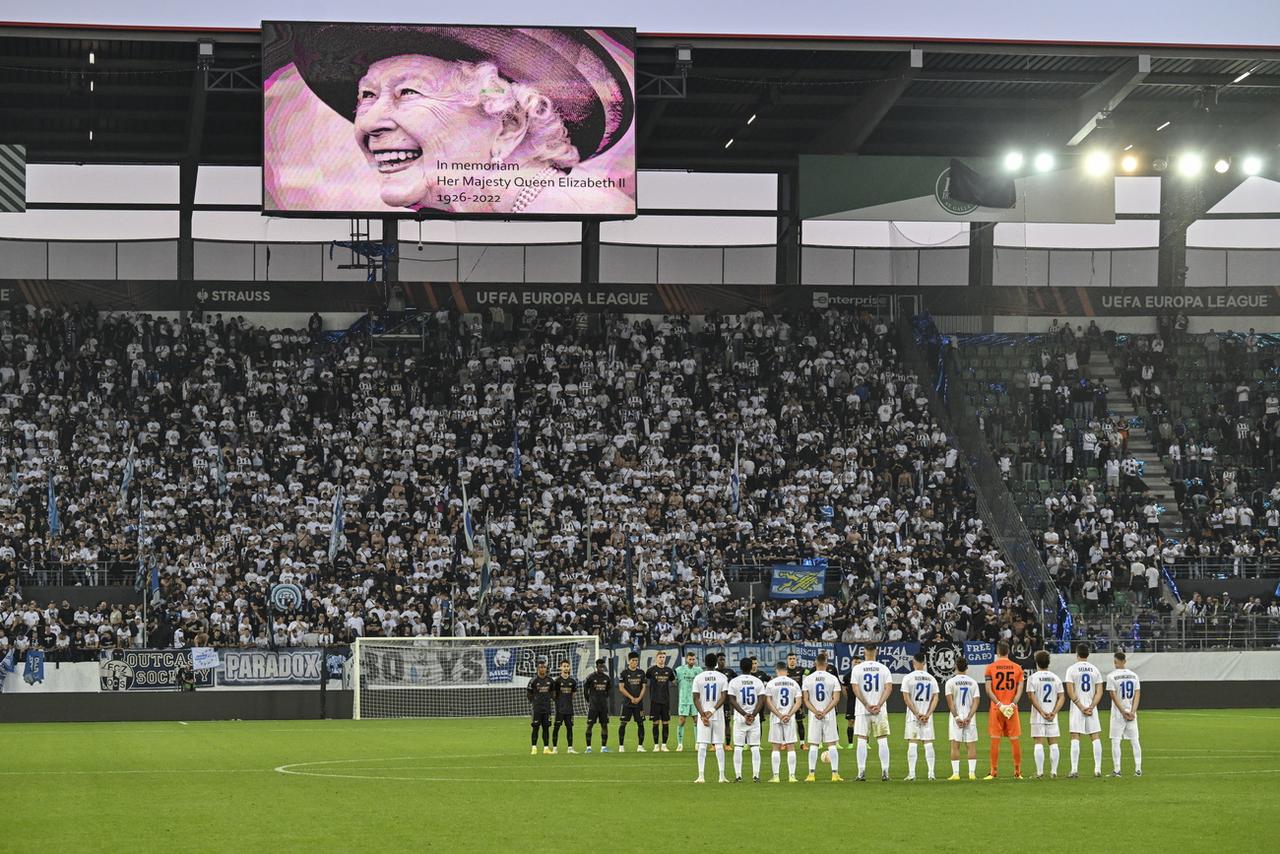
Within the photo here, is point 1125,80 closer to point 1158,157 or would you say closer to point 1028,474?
point 1158,157

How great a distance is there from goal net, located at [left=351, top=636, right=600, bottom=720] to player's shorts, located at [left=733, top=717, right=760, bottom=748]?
53.8 ft

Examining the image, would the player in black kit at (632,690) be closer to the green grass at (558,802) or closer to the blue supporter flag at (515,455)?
Result: the green grass at (558,802)

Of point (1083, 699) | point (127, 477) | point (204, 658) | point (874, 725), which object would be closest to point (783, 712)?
point (874, 725)

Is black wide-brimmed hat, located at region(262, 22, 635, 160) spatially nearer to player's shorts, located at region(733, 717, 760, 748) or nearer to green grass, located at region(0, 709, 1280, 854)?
green grass, located at region(0, 709, 1280, 854)

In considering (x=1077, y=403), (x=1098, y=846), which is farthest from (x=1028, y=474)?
(x=1098, y=846)

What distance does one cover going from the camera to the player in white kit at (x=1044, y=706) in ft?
74.3

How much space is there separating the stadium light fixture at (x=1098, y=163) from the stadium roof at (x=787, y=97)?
1.73 m

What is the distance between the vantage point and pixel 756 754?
75.6ft

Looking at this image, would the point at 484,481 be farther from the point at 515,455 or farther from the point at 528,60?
the point at 528,60

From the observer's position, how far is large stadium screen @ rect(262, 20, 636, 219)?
140ft

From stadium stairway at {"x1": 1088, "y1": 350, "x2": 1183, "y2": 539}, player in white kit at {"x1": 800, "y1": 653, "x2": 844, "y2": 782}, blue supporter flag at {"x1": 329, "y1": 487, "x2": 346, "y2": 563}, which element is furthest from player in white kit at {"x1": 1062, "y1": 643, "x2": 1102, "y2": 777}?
stadium stairway at {"x1": 1088, "y1": 350, "x2": 1183, "y2": 539}

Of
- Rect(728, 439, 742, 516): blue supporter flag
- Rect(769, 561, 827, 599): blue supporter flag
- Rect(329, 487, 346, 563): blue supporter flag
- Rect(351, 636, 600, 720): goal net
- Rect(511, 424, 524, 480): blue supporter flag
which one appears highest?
Rect(511, 424, 524, 480): blue supporter flag

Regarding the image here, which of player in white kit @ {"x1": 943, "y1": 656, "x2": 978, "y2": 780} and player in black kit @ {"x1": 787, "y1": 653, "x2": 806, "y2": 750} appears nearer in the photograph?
player in white kit @ {"x1": 943, "y1": 656, "x2": 978, "y2": 780}

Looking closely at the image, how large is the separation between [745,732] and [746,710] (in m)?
0.40
